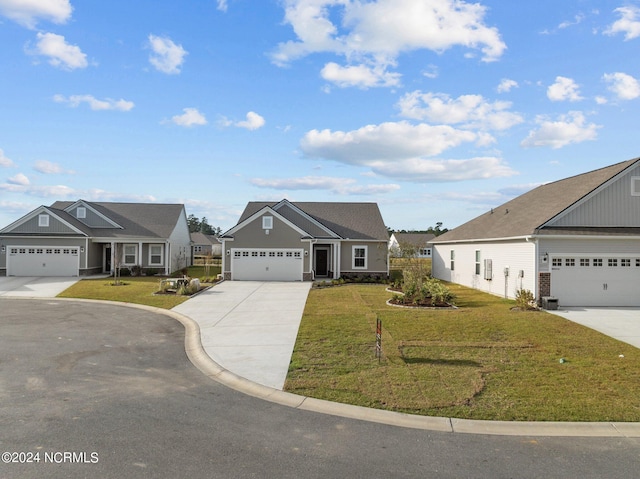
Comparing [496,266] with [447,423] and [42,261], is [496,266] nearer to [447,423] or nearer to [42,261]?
[447,423]

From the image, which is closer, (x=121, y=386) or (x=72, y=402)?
(x=72, y=402)

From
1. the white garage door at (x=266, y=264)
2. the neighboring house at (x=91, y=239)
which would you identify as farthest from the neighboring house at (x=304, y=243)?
the neighboring house at (x=91, y=239)

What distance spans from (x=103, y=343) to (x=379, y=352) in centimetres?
682

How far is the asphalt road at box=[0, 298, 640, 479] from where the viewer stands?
15.5ft

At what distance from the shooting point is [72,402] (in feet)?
21.6

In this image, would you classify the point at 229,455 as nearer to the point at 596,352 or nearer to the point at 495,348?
the point at 495,348

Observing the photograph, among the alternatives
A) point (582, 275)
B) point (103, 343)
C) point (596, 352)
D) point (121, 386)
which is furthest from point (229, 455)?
point (582, 275)

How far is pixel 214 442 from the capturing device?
535 centimetres

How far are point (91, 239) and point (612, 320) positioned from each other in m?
30.3

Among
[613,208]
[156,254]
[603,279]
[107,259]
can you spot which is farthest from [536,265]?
[107,259]

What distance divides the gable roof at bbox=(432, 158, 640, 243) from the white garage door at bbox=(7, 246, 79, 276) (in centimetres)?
2558

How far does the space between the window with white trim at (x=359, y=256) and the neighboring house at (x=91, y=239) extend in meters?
13.9

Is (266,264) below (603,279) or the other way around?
the other way around

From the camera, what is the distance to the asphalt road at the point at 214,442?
4.73 meters
